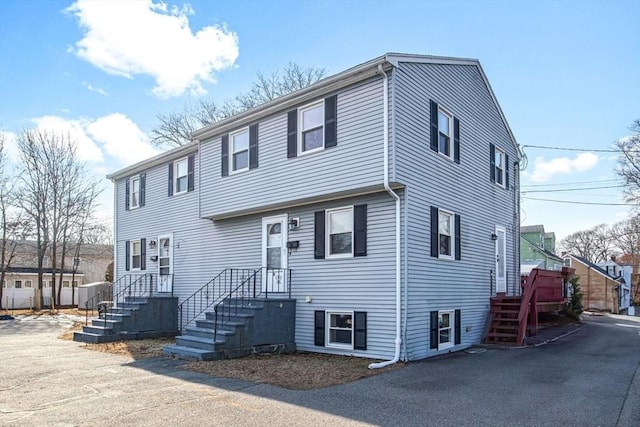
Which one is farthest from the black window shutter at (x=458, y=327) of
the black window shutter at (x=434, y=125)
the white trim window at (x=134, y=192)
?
the white trim window at (x=134, y=192)

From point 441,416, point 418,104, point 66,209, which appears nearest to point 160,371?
point 441,416

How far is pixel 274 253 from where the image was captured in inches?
526

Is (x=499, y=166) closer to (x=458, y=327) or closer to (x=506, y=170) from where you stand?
(x=506, y=170)

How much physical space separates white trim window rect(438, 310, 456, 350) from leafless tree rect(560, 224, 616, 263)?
190 ft

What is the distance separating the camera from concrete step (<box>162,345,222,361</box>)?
10438mm

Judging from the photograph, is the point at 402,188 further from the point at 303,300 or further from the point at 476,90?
the point at 476,90

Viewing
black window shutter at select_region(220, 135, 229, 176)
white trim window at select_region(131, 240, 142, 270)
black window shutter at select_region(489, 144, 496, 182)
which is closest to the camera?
black window shutter at select_region(220, 135, 229, 176)

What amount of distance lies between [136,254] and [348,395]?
14.0 metres

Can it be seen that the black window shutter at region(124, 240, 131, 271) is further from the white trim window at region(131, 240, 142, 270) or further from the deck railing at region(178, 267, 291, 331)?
the deck railing at region(178, 267, 291, 331)

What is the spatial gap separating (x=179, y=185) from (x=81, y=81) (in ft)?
14.7

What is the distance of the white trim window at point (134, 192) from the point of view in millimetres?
19469

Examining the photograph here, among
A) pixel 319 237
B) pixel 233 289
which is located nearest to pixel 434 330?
pixel 319 237

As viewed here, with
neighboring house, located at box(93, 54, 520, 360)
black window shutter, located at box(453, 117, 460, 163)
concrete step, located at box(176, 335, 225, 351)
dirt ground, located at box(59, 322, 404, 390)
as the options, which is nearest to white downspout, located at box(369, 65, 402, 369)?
neighboring house, located at box(93, 54, 520, 360)

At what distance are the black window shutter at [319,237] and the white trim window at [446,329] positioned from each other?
3.14 m
